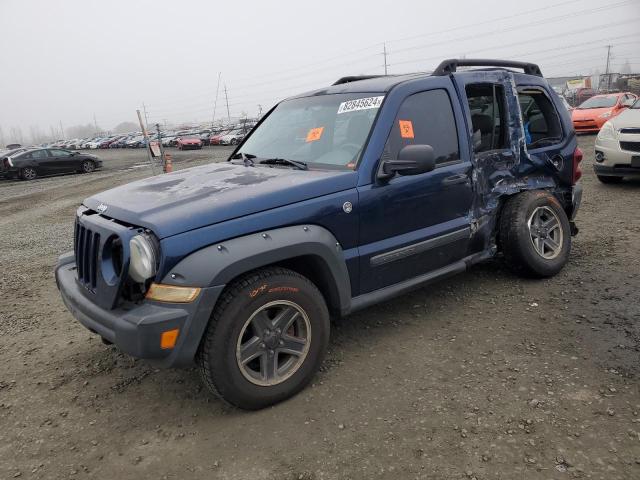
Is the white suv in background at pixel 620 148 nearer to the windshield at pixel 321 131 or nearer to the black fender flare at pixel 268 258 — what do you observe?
the windshield at pixel 321 131

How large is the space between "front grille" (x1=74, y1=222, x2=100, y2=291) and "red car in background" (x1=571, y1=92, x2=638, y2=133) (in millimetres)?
16070

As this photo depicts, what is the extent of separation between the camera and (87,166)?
23.4m

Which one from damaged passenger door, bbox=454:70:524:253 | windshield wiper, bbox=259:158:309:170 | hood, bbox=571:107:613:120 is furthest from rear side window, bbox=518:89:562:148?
hood, bbox=571:107:613:120

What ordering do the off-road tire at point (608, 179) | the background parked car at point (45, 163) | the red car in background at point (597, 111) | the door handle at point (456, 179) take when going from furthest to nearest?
1. the background parked car at point (45, 163)
2. the red car in background at point (597, 111)
3. the off-road tire at point (608, 179)
4. the door handle at point (456, 179)

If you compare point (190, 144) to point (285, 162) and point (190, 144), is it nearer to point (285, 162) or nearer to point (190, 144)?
point (190, 144)

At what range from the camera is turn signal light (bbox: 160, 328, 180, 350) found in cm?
242

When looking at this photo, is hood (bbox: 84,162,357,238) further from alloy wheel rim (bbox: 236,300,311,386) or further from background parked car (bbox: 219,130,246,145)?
background parked car (bbox: 219,130,246,145)

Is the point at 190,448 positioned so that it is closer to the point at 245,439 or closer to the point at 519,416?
the point at 245,439

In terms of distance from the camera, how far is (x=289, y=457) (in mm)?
2434

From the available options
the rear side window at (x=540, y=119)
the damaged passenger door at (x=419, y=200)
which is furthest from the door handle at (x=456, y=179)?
the rear side window at (x=540, y=119)

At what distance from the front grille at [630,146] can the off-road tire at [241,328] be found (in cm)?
696

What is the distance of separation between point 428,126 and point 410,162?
0.67 m

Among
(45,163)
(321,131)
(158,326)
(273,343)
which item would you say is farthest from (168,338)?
(45,163)

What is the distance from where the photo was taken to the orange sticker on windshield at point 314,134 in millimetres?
3586
